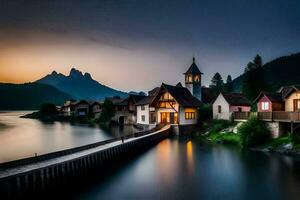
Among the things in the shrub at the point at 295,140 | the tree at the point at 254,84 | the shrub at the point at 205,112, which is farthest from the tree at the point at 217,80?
the shrub at the point at 295,140

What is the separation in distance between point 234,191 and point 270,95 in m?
27.0

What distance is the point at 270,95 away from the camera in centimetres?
4659

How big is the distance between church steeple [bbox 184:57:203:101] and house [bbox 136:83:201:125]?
35.1 ft

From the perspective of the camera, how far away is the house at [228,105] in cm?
5799

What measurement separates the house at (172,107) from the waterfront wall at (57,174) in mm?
28580

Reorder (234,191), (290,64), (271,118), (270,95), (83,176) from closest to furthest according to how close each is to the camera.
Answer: (234,191)
(83,176)
(271,118)
(270,95)
(290,64)

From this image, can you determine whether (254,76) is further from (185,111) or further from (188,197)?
(188,197)

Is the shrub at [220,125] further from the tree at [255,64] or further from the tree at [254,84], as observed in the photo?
the tree at [255,64]

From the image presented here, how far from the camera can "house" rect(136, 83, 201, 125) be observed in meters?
65.6

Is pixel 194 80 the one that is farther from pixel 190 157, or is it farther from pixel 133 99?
pixel 190 157

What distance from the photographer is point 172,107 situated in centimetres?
6638

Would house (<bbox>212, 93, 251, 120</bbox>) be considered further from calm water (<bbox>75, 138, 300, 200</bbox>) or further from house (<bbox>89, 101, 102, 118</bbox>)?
house (<bbox>89, 101, 102, 118</bbox>)

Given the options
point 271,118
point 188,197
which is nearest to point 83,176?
point 188,197

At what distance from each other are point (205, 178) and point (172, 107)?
38.6m
